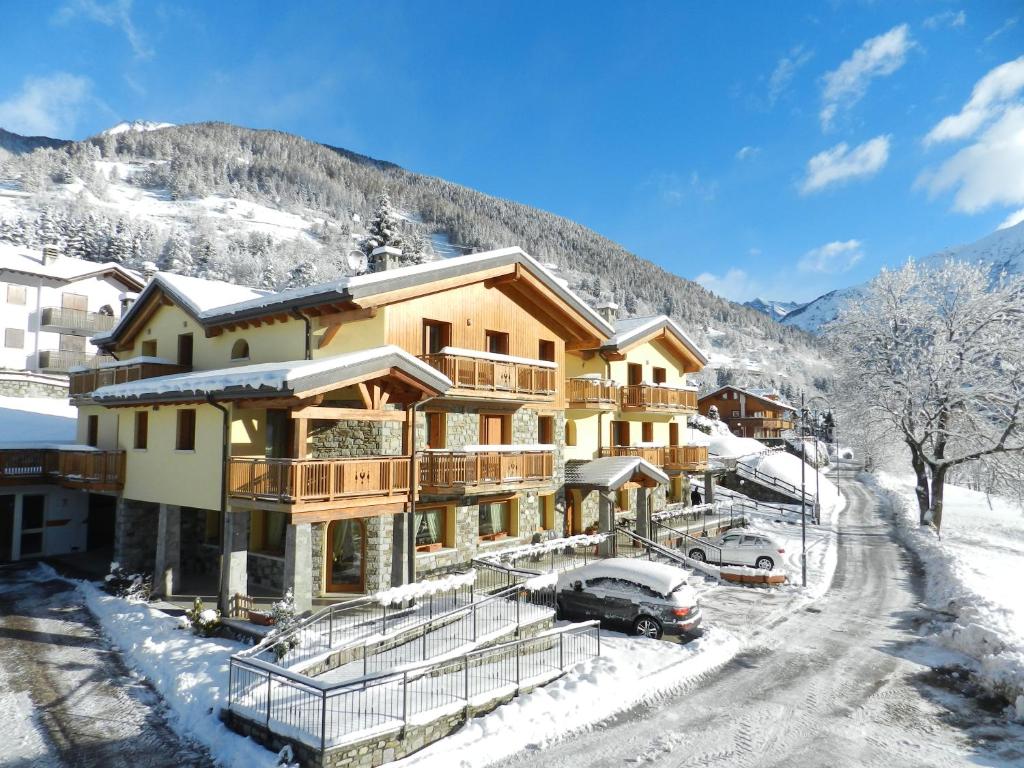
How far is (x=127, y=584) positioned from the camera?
62.2 feet

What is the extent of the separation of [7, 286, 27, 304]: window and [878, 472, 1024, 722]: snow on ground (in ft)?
175

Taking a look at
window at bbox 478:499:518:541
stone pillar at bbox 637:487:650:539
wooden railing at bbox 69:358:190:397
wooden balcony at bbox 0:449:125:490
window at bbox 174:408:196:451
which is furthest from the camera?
stone pillar at bbox 637:487:650:539

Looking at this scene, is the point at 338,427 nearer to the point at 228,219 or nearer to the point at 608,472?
the point at 608,472

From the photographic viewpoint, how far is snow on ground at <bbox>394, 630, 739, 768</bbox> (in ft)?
35.2

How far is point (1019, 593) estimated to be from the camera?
2097cm

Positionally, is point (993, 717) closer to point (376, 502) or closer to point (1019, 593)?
point (1019, 593)

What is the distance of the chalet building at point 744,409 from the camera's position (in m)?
80.3

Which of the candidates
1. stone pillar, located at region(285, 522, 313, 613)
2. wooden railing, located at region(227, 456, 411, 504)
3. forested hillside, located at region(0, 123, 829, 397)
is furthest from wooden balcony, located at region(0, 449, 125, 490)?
forested hillside, located at region(0, 123, 829, 397)

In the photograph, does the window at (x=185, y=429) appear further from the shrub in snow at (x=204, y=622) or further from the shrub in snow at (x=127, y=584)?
the shrub in snow at (x=204, y=622)

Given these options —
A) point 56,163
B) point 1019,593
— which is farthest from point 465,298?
point 56,163

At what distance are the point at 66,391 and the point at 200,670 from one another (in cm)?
3116

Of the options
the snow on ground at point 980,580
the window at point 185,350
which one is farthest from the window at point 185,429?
the snow on ground at point 980,580

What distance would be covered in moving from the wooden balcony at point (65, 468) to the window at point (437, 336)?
10648mm

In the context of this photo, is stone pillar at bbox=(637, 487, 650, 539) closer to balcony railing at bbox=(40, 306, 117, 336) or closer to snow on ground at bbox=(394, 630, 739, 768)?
snow on ground at bbox=(394, 630, 739, 768)
